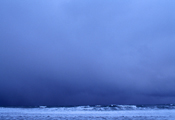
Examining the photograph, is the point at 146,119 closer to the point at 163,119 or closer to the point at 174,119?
the point at 163,119

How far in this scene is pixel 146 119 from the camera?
22.3 meters

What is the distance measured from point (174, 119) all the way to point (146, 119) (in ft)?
11.9

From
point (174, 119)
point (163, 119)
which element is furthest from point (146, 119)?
point (174, 119)

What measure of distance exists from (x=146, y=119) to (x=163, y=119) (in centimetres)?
224

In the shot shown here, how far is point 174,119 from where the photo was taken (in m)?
22.5

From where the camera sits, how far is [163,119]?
22.5 metres

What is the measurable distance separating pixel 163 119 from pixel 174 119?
4.54 feet
